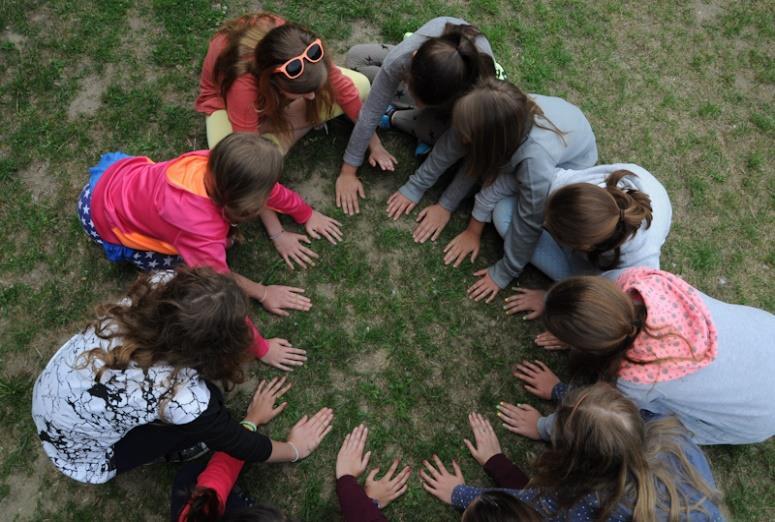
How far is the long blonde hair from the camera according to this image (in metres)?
2.12

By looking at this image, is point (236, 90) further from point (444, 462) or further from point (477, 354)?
point (444, 462)

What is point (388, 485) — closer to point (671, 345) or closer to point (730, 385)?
point (671, 345)

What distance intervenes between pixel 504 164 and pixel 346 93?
3.45 feet

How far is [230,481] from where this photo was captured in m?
2.62

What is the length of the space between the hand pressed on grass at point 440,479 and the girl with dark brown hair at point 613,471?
475mm

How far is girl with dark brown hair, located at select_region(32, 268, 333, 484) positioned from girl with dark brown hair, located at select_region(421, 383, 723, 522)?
45.8 inches

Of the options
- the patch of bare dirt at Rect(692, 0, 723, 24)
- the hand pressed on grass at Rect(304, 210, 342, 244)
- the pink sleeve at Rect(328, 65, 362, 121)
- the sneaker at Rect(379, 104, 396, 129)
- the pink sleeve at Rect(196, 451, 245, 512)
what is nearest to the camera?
the pink sleeve at Rect(196, 451, 245, 512)

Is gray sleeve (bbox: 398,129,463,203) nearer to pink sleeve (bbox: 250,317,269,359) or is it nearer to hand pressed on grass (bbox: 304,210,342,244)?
hand pressed on grass (bbox: 304,210,342,244)

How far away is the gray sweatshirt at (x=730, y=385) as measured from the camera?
2.52m

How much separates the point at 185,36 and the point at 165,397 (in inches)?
103

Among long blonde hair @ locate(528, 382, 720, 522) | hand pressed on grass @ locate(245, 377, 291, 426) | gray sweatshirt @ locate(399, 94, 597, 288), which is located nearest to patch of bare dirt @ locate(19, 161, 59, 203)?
hand pressed on grass @ locate(245, 377, 291, 426)

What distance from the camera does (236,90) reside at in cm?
290

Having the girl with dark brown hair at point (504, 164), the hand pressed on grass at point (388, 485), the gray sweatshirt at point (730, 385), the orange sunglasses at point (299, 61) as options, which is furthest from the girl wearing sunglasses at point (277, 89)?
the gray sweatshirt at point (730, 385)

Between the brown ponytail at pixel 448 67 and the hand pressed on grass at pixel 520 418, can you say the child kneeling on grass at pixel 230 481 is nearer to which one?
the hand pressed on grass at pixel 520 418
